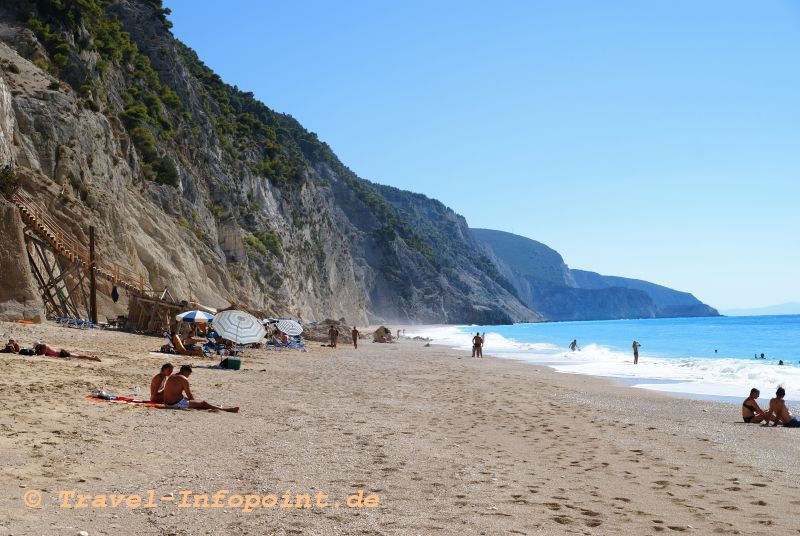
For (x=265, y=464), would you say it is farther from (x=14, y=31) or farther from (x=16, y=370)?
(x=14, y=31)

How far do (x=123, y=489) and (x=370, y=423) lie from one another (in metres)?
5.06

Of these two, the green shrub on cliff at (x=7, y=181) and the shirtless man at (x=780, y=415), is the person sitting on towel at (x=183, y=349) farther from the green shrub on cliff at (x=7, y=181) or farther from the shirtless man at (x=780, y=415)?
the shirtless man at (x=780, y=415)

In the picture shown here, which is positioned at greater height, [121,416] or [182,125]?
[182,125]

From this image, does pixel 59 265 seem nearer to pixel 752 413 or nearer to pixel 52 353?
pixel 52 353

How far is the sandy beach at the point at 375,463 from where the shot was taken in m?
5.15

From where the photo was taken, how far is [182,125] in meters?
48.5

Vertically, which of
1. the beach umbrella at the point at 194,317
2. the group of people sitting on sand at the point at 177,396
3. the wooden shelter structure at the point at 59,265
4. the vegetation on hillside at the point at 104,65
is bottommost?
the group of people sitting on sand at the point at 177,396

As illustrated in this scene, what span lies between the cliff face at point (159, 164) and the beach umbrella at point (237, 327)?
8704 mm

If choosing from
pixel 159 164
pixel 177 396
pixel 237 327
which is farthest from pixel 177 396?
pixel 159 164

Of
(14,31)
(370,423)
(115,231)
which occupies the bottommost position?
(370,423)

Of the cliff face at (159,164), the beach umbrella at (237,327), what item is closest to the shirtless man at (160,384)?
the beach umbrella at (237,327)

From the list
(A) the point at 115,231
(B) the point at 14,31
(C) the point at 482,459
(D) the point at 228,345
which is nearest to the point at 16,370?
(C) the point at 482,459

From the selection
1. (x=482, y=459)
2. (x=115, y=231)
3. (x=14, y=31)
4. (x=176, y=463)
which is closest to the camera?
(x=176, y=463)

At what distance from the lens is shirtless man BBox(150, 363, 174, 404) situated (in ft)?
33.1
